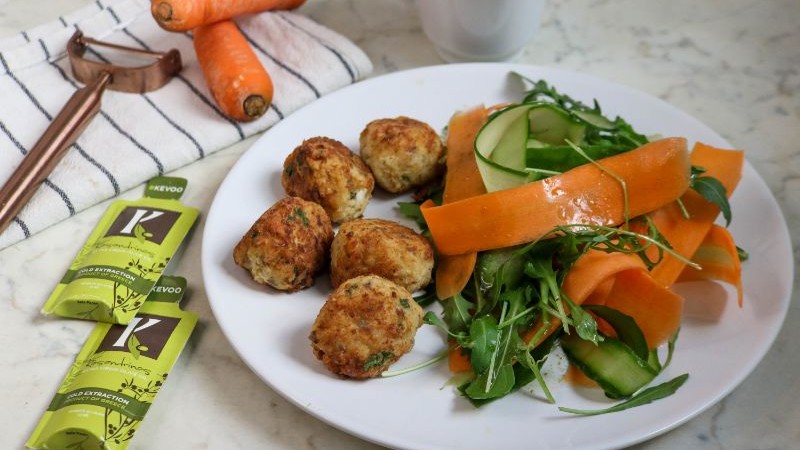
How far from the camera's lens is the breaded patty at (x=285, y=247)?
186 centimetres

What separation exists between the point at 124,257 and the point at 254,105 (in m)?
0.66

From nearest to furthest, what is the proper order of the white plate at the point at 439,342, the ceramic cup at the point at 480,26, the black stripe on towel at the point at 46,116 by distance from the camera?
the white plate at the point at 439,342 → the black stripe on towel at the point at 46,116 → the ceramic cup at the point at 480,26

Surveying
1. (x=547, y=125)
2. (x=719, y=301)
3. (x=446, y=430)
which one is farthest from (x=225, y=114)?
(x=719, y=301)

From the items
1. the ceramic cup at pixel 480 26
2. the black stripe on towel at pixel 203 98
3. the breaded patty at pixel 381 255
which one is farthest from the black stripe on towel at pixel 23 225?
the ceramic cup at pixel 480 26

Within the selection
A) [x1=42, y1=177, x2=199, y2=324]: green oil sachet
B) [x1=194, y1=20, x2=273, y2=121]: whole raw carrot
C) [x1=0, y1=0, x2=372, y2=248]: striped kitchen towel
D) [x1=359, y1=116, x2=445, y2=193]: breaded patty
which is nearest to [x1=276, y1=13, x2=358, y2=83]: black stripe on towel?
[x1=0, y1=0, x2=372, y2=248]: striped kitchen towel

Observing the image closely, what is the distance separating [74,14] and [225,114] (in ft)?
2.41

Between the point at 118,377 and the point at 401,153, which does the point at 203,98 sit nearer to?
the point at 401,153

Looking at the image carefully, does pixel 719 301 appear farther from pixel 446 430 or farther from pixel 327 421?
pixel 327 421

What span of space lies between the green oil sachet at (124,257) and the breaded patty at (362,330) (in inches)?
20.1

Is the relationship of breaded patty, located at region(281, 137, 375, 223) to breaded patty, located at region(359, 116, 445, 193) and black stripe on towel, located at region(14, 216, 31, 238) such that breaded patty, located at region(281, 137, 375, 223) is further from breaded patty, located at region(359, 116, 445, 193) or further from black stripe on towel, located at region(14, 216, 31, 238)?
black stripe on towel, located at region(14, 216, 31, 238)

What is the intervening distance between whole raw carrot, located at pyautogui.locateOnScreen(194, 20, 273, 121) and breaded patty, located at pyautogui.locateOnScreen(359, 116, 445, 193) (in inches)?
18.5

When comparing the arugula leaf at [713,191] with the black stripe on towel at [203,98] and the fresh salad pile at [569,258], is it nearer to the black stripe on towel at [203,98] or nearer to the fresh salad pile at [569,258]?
the fresh salad pile at [569,258]

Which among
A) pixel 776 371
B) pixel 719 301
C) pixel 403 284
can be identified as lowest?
pixel 776 371

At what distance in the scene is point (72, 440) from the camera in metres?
1.68
